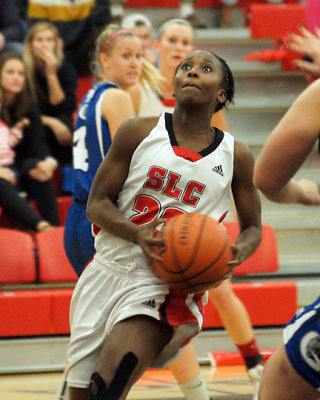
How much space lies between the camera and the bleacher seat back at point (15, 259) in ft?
17.1

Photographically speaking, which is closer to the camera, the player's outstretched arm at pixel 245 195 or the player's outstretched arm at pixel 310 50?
the player's outstretched arm at pixel 310 50

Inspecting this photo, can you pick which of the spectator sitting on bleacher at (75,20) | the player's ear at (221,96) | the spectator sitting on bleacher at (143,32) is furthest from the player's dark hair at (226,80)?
the spectator sitting on bleacher at (75,20)

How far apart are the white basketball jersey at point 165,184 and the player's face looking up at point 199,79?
147 mm

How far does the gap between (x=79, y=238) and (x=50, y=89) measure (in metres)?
2.92

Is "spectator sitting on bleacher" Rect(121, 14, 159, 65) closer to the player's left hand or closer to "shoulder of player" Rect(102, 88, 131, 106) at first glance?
"shoulder of player" Rect(102, 88, 131, 106)

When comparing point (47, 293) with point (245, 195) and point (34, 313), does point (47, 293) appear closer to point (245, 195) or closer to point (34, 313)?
point (34, 313)

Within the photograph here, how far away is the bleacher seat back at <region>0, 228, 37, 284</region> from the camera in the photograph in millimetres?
5219

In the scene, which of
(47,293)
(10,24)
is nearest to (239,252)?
(47,293)

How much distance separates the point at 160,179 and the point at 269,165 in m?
0.71

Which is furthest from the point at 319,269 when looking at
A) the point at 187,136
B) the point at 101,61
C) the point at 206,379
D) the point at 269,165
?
the point at 269,165

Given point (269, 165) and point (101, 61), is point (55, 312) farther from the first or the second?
point (269, 165)

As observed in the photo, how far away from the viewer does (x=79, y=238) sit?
3.59 metres

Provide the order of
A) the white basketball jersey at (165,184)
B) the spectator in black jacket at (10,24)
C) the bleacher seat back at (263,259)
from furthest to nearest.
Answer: the spectator in black jacket at (10,24) < the bleacher seat back at (263,259) < the white basketball jersey at (165,184)

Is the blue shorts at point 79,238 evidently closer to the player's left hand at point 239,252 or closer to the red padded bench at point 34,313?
the player's left hand at point 239,252
